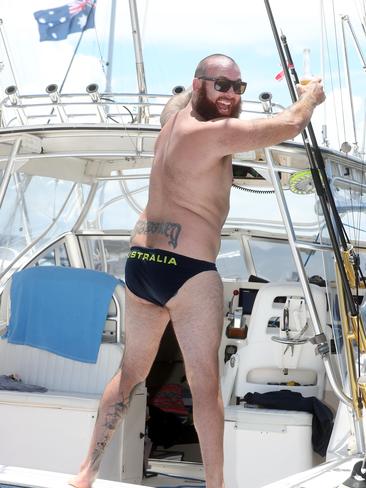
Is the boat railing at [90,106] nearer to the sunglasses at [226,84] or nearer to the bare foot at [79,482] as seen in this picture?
the sunglasses at [226,84]

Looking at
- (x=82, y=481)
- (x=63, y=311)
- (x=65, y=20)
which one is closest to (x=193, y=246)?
(x=82, y=481)

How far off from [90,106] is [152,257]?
169cm

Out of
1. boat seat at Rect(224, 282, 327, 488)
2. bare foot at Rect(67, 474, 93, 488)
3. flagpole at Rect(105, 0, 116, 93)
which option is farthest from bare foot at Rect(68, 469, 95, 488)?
flagpole at Rect(105, 0, 116, 93)

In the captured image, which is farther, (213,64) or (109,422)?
(109,422)

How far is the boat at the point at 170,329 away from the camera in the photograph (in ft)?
12.9

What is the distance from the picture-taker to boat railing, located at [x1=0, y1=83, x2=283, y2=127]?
4.90 metres

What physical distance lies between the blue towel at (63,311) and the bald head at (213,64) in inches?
80.8

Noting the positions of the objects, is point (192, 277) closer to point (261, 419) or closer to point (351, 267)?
point (351, 267)

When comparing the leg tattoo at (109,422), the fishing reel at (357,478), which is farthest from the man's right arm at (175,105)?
the fishing reel at (357,478)

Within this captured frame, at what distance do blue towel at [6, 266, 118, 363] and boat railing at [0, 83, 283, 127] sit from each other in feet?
3.02

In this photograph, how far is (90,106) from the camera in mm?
4953

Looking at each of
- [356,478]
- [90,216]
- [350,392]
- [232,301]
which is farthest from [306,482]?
[90,216]

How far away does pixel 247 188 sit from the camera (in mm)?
5633

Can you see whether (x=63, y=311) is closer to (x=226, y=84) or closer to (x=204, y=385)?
(x=204, y=385)
